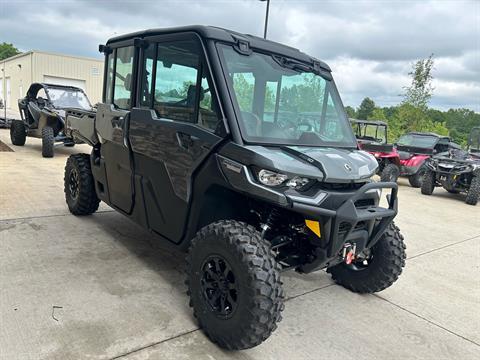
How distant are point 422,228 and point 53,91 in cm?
972

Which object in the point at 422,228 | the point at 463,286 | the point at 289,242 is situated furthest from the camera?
the point at 422,228

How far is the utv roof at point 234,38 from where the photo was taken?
9.14 feet

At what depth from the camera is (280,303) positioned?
239 centimetres

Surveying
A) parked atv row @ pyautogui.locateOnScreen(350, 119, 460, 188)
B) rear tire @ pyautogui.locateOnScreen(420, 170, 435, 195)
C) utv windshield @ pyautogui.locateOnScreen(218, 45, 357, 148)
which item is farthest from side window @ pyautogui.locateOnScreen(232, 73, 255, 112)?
rear tire @ pyautogui.locateOnScreen(420, 170, 435, 195)

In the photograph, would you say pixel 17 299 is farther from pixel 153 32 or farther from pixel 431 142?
pixel 431 142

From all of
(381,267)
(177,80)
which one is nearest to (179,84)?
(177,80)

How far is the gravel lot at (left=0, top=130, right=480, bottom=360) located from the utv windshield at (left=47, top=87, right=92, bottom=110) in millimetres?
6125

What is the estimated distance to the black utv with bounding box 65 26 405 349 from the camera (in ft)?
8.02

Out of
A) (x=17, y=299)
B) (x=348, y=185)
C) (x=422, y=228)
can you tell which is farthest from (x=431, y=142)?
(x=17, y=299)

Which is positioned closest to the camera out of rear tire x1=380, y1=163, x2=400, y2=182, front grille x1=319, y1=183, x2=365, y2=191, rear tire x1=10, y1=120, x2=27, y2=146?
front grille x1=319, y1=183, x2=365, y2=191

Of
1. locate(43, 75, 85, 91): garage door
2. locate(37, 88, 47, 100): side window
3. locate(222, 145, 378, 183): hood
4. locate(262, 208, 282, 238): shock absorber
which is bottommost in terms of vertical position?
locate(262, 208, 282, 238): shock absorber

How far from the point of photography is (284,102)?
311 centimetres

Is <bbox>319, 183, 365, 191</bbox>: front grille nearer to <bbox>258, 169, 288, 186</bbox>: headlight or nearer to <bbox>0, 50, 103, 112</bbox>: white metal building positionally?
<bbox>258, 169, 288, 186</bbox>: headlight

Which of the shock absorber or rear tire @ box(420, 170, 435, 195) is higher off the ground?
the shock absorber
